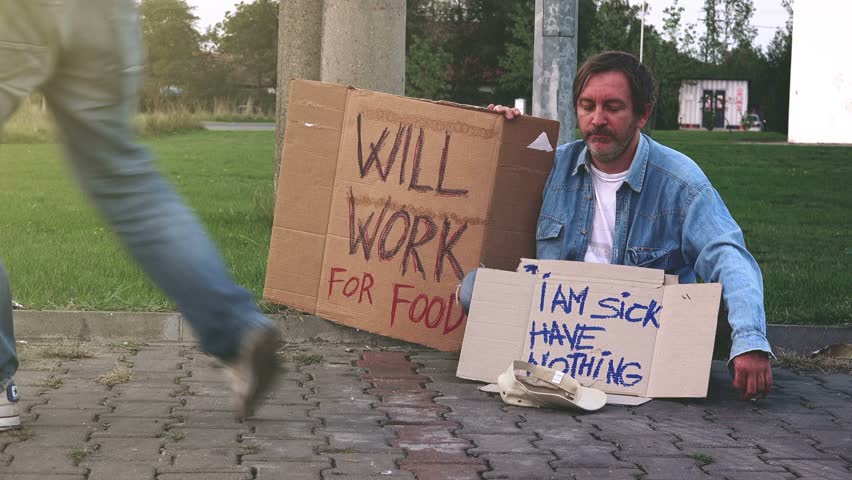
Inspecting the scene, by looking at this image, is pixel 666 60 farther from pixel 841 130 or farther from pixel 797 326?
pixel 797 326

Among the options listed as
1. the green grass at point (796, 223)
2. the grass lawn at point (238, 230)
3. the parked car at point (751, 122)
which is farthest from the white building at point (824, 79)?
the grass lawn at point (238, 230)

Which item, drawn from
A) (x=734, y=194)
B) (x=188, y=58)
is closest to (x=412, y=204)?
(x=734, y=194)

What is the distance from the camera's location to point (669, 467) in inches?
155

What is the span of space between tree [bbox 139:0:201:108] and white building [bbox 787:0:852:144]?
32.3 metres

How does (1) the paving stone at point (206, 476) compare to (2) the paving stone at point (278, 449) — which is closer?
(1) the paving stone at point (206, 476)

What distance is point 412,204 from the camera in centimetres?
571

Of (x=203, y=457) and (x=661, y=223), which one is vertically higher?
(x=661, y=223)

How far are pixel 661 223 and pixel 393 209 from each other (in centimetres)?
127

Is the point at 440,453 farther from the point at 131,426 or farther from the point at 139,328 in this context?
the point at 139,328

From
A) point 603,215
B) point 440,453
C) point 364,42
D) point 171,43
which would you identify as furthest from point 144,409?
point 171,43

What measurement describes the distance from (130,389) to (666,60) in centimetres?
4024

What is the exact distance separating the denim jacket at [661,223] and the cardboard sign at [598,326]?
0.13 m

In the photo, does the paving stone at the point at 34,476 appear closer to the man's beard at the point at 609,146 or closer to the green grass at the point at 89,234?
the green grass at the point at 89,234

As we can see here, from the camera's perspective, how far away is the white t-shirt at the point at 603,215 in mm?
5152
